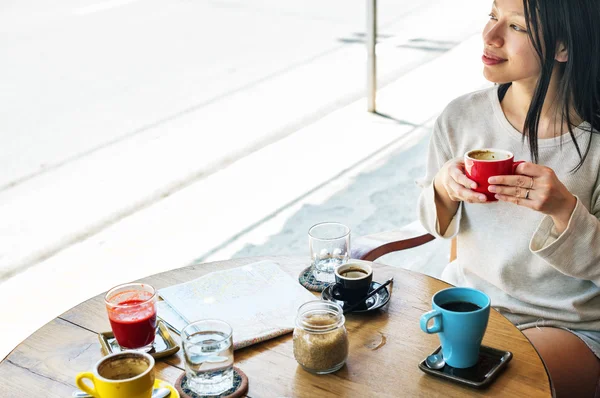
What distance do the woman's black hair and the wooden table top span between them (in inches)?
18.2

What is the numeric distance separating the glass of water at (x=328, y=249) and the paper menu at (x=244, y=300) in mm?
58

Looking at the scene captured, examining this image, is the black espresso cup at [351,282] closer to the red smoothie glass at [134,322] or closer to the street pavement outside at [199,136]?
the red smoothie glass at [134,322]

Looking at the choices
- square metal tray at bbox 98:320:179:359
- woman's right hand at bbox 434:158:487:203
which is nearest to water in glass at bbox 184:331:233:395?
square metal tray at bbox 98:320:179:359

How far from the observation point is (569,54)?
1465mm

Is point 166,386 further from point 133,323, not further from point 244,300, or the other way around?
point 244,300

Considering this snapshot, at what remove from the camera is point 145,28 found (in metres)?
6.77

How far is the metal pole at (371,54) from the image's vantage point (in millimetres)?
4270

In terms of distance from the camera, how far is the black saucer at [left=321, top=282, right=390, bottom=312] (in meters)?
1.36

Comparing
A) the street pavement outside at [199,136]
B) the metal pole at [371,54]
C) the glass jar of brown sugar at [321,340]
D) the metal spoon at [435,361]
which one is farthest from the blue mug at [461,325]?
the metal pole at [371,54]

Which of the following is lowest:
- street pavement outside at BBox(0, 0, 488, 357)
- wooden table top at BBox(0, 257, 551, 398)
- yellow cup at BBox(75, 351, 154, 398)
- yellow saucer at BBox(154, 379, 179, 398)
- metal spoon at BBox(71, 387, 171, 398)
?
street pavement outside at BBox(0, 0, 488, 357)

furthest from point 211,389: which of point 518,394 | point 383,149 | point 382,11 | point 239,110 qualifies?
point 382,11

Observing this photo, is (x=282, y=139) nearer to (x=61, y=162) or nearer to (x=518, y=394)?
(x=61, y=162)

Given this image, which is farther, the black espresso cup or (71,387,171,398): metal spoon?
the black espresso cup

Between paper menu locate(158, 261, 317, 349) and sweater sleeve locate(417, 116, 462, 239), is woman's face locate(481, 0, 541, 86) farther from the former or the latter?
paper menu locate(158, 261, 317, 349)
